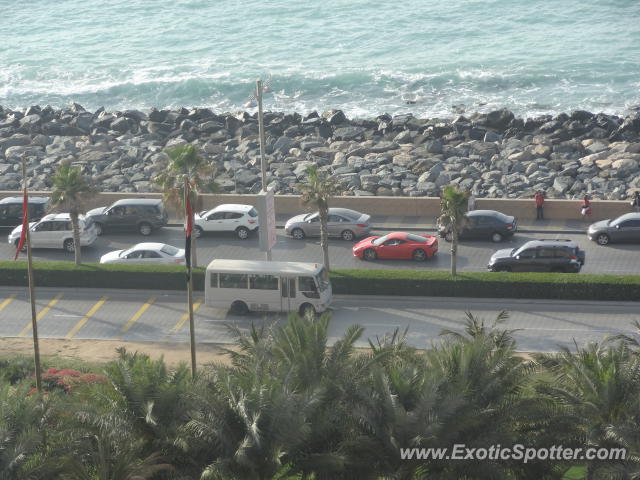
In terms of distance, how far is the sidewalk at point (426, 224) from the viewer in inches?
1754

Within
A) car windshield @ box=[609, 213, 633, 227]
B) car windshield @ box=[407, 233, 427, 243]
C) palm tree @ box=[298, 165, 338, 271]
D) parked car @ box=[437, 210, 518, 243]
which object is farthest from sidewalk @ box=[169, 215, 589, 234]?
palm tree @ box=[298, 165, 338, 271]

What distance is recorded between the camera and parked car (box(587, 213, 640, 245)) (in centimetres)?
4172

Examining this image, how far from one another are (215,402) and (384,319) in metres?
16.2

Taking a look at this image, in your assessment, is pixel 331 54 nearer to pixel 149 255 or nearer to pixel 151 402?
pixel 149 255

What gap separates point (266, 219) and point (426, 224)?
408 inches

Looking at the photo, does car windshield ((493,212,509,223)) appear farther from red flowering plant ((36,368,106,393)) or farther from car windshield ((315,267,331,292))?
red flowering plant ((36,368,106,393))

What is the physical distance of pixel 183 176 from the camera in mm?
37625

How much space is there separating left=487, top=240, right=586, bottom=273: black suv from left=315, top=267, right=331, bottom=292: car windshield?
21.7ft

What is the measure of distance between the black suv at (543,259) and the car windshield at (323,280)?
261 inches

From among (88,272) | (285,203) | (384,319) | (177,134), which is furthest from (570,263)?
(177,134)

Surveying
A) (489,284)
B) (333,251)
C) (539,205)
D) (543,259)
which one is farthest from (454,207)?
(539,205)

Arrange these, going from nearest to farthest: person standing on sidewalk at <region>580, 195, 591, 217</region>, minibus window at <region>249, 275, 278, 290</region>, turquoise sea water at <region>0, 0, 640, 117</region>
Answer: minibus window at <region>249, 275, 278, 290</region>, person standing on sidewalk at <region>580, 195, 591, 217</region>, turquoise sea water at <region>0, 0, 640, 117</region>

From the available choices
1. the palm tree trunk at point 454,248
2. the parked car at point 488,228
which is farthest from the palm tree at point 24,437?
the parked car at point 488,228

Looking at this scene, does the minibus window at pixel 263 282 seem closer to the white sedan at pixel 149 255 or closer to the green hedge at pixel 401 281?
the green hedge at pixel 401 281
